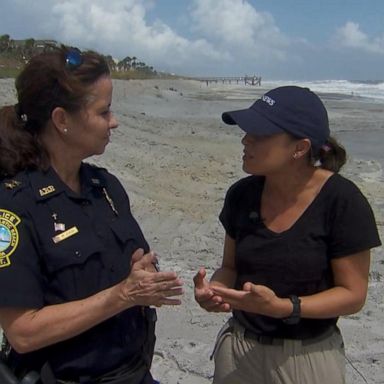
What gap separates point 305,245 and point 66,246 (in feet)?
3.13

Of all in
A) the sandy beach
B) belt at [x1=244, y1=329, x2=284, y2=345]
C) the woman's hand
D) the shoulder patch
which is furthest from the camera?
the sandy beach

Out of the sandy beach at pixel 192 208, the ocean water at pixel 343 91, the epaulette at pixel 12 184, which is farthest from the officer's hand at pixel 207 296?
the ocean water at pixel 343 91

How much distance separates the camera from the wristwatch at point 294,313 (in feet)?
7.76

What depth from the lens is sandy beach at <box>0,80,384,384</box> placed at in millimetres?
4500

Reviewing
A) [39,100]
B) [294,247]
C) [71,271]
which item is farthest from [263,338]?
[39,100]

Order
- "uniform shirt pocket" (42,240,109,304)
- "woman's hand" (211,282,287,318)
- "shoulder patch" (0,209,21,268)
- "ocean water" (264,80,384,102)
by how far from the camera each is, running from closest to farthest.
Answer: "shoulder patch" (0,209,21,268) → "uniform shirt pocket" (42,240,109,304) → "woman's hand" (211,282,287,318) → "ocean water" (264,80,384,102)

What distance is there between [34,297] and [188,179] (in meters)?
9.21

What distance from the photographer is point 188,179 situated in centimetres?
1117

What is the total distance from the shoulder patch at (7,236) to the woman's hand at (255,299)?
0.83 metres

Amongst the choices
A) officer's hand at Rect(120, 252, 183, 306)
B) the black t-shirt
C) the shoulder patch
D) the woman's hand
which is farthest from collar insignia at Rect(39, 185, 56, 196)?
the black t-shirt

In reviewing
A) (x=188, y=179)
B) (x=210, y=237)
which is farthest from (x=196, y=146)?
(x=210, y=237)

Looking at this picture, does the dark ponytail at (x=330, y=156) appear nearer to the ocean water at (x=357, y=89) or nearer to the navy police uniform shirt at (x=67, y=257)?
the navy police uniform shirt at (x=67, y=257)

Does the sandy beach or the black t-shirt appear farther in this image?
the sandy beach

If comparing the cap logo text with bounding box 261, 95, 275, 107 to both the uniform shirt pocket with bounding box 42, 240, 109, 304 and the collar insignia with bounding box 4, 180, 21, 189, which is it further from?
the collar insignia with bounding box 4, 180, 21, 189
